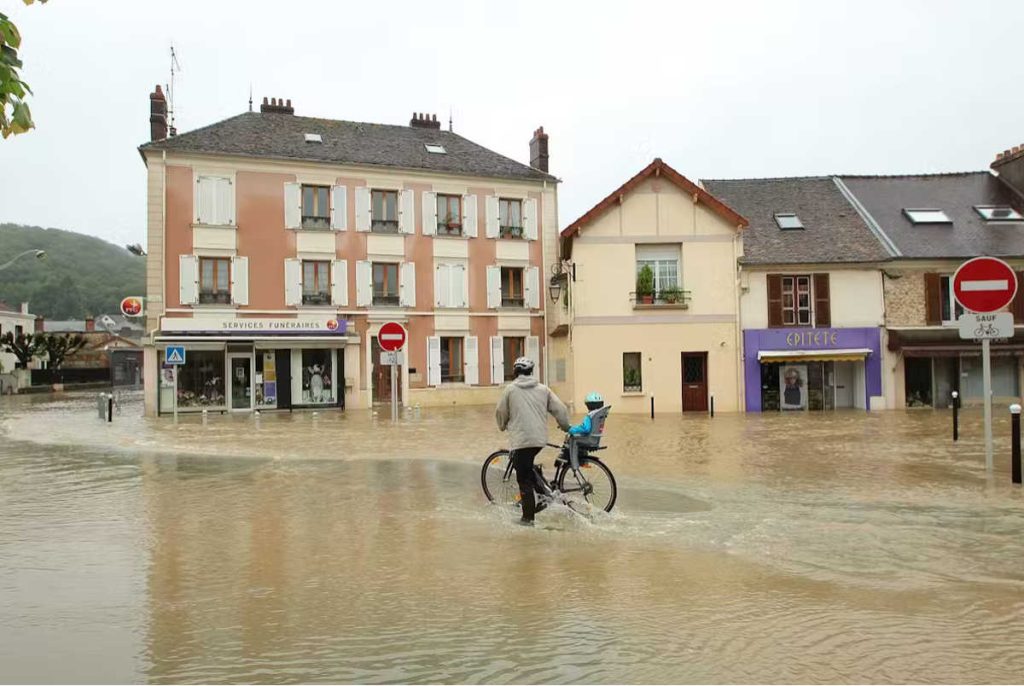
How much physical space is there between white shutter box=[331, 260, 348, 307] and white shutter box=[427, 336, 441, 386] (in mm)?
3582

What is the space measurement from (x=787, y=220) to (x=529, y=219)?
32.6 feet

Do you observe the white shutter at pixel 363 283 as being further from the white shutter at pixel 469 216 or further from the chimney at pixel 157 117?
the chimney at pixel 157 117

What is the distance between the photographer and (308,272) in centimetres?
2884

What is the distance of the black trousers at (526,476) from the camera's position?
292 inches

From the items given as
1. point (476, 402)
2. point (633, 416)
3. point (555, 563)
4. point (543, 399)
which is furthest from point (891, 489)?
point (476, 402)

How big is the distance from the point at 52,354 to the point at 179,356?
40457 mm

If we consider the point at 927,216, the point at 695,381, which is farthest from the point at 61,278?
the point at 927,216

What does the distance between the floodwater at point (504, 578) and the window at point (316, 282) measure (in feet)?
56.7

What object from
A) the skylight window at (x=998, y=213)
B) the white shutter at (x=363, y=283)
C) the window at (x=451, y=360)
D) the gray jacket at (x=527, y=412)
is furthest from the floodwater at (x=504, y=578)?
the skylight window at (x=998, y=213)

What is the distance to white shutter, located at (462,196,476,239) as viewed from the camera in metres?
30.8

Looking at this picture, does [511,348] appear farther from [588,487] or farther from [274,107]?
[588,487]

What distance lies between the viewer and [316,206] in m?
29.0

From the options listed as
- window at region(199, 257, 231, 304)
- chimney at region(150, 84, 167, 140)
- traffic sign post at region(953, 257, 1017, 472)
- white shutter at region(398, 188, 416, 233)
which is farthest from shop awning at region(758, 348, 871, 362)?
chimney at region(150, 84, 167, 140)

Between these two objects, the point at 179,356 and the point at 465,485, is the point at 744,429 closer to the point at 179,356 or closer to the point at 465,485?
the point at 465,485
